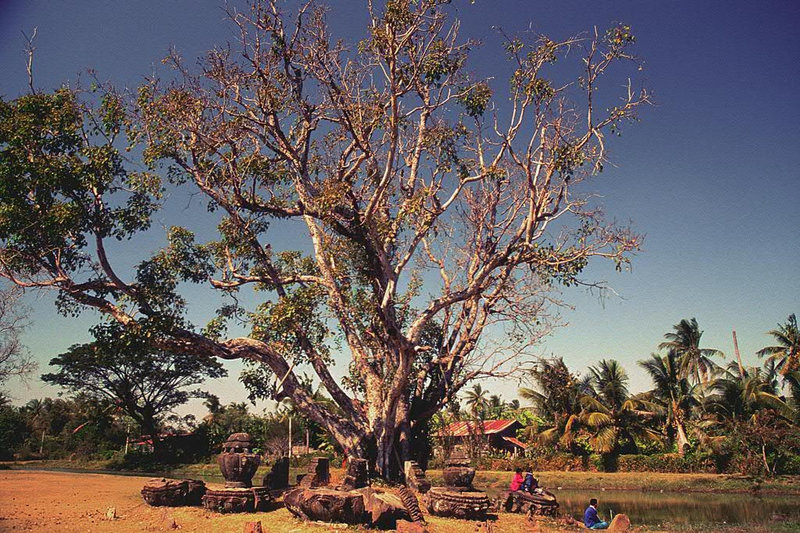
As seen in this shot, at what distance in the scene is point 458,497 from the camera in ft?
37.8

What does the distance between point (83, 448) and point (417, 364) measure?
1267 inches

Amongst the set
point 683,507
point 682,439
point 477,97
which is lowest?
point 683,507

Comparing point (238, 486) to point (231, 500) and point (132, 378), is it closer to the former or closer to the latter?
point (231, 500)

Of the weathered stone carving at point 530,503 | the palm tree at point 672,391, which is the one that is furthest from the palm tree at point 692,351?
the weathered stone carving at point 530,503

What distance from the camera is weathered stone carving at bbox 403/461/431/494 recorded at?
46.9 feet

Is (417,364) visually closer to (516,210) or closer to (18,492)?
(516,210)

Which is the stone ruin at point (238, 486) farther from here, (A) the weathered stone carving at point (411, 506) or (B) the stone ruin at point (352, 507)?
(A) the weathered stone carving at point (411, 506)

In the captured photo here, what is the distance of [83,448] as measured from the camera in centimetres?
3784

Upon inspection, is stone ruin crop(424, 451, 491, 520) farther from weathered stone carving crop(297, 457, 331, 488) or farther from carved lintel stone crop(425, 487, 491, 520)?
weathered stone carving crop(297, 457, 331, 488)

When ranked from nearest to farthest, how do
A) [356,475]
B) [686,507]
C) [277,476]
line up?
1. [356,475]
2. [277,476]
3. [686,507]

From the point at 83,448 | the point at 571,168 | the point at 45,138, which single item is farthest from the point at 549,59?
the point at 83,448

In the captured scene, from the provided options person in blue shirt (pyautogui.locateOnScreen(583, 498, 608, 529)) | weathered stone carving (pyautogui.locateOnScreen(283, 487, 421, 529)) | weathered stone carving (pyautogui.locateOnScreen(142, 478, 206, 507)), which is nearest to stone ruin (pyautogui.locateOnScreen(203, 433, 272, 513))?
weathered stone carving (pyautogui.locateOnScreen(142, 478, 206, 507))

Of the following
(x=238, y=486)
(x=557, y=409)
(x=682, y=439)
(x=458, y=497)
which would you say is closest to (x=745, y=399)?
(x=682, y=439)

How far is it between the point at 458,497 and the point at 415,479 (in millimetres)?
3181
